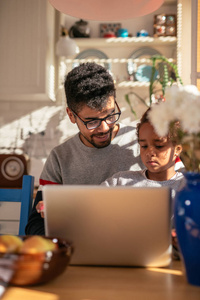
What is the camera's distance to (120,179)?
1574 millimetres

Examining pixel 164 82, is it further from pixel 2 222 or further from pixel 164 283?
pixel 164 283

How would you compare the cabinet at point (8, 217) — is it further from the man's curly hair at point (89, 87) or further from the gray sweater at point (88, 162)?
the man's curly hair at point (89, 87)

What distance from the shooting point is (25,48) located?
12.3ft

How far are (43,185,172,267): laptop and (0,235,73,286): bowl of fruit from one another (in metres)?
0.11

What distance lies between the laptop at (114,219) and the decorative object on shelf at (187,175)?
4.3 inches

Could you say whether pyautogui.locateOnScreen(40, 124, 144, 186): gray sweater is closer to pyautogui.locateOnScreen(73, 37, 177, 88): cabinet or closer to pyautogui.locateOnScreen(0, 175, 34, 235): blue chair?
pyautogui.locateOnScreen(0, 175, 34, 235): blue chair

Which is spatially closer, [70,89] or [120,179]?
[120,179]

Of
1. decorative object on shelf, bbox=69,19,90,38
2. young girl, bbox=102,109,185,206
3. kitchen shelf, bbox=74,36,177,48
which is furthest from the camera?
decorative object on shelf, bbox=69,19,90,38

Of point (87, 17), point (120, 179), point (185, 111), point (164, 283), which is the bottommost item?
point (164, 283)

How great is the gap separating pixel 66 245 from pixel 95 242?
94 mm

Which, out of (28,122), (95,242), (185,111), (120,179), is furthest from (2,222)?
(185,111)

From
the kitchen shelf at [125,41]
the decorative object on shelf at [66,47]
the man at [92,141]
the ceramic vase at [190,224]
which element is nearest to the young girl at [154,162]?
the man at [92,141]

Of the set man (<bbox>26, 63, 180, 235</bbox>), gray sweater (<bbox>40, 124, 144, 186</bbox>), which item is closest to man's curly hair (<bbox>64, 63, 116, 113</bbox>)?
man (<bbox>26, 63, 180, 235</bbox>)

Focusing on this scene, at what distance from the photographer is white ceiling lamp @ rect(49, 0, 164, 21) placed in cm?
134
